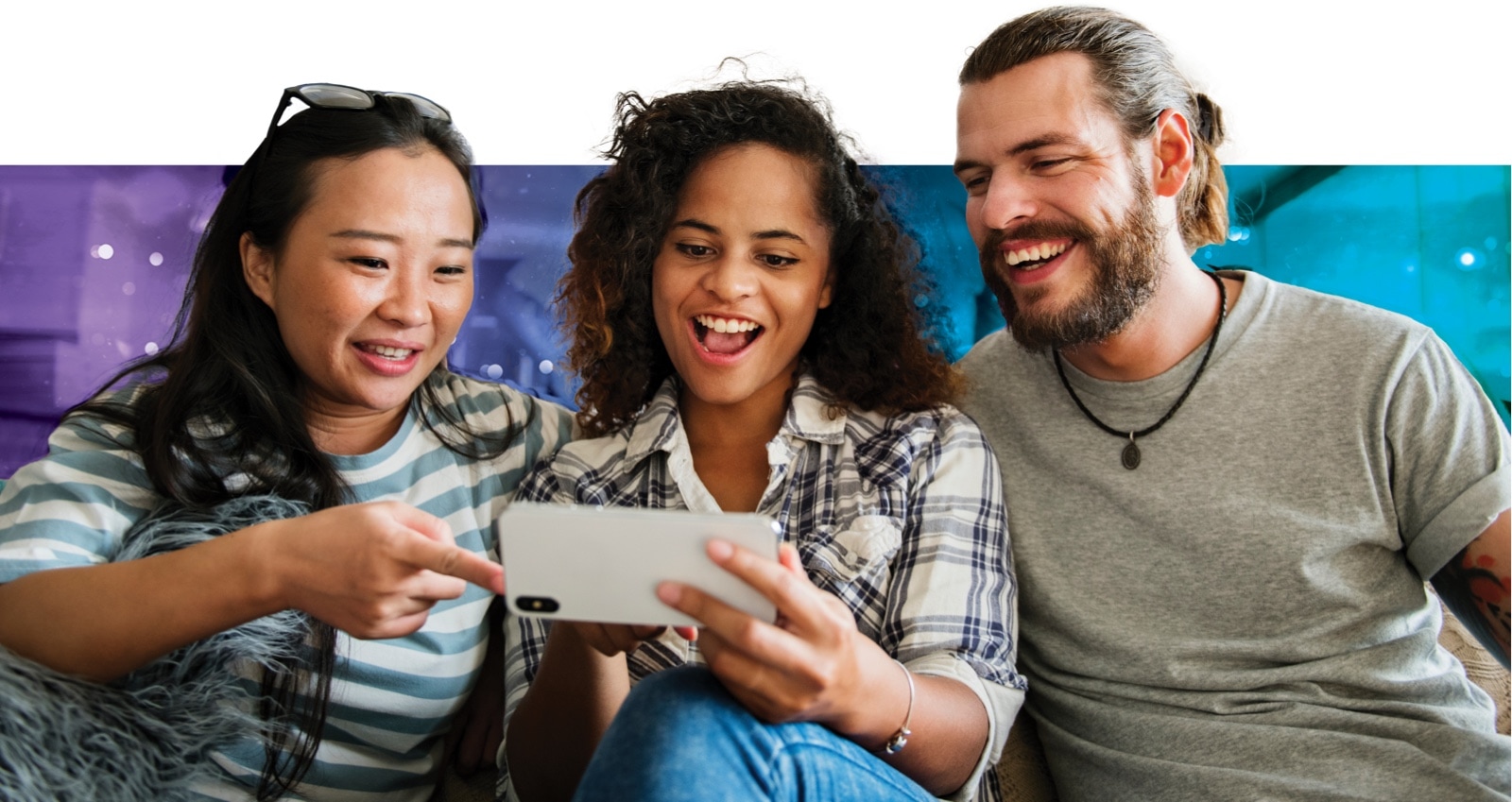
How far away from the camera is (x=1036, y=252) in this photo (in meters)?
1.58

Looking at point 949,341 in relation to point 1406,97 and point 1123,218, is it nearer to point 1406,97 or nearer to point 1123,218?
point 1123,218

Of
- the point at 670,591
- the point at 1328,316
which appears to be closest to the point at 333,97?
the point at 670,591

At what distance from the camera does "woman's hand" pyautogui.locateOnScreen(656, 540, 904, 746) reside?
0.92 m

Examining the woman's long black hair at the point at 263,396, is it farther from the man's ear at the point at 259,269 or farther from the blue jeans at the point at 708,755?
the blue jeans at the point at 708,755

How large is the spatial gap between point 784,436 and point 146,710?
903 millimetres

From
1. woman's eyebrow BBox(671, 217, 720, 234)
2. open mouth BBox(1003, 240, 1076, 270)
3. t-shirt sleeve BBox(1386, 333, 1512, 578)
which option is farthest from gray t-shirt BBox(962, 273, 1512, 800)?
woman's eyebrow BBox(671, 217, 720, 234)

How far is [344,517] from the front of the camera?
1067 mm

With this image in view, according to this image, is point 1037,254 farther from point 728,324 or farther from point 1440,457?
point 1440,457

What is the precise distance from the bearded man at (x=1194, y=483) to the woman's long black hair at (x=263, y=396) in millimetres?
857

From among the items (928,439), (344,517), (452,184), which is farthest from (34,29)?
(928,439)

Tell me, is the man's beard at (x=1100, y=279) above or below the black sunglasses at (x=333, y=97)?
below

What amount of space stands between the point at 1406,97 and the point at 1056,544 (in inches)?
55.8

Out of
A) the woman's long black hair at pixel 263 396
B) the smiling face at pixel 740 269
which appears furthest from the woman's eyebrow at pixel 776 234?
the woman's long black hair at pixel 263 396

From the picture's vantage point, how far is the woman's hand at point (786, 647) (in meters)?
0.92
